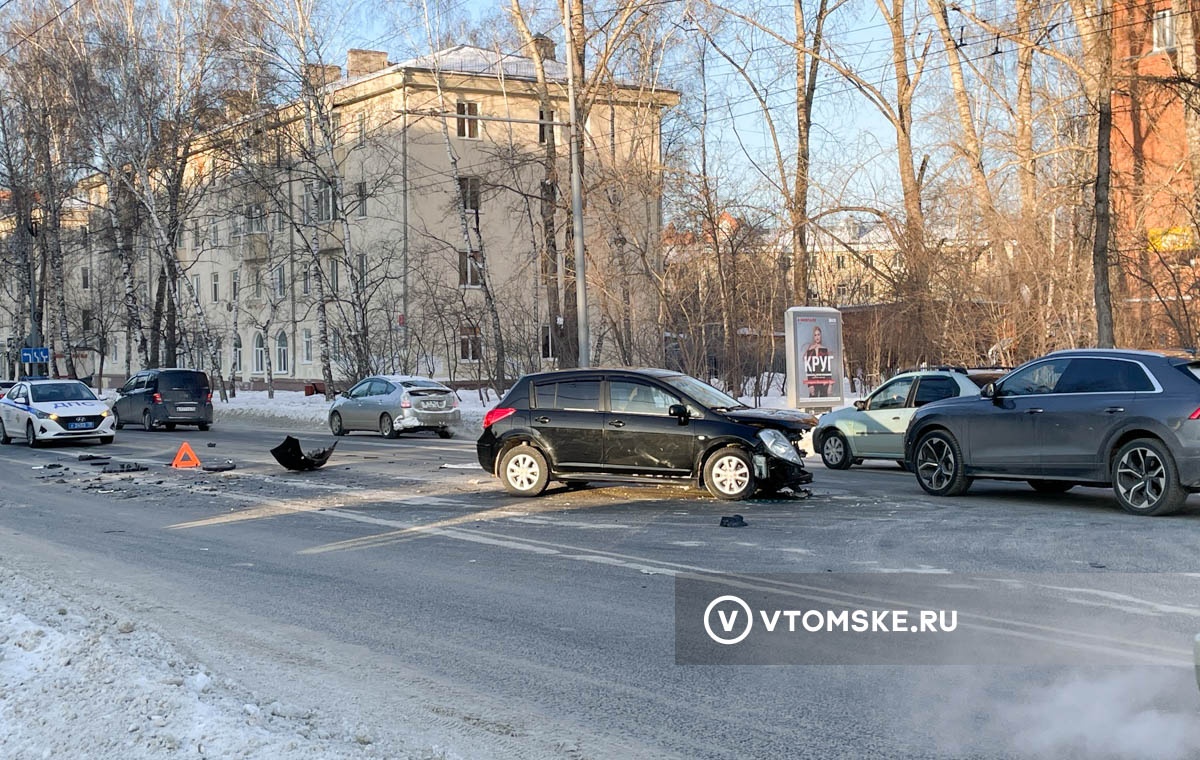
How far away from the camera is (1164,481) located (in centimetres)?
1180

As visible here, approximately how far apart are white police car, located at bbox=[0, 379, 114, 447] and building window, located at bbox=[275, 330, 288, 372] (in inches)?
1384

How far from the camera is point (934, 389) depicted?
703 inches

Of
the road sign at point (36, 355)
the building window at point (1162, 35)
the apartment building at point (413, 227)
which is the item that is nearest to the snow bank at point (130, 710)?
the apartment building at point (413, 227)

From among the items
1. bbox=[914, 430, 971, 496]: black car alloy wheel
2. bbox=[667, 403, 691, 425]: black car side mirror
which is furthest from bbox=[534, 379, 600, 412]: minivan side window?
bbox=[914, 430, 971, 496]: black car alloy wheel

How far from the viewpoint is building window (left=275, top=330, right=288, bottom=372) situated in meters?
63.6

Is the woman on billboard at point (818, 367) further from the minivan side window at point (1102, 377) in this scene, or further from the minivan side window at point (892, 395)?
the minivan side window at point (1102, 377)

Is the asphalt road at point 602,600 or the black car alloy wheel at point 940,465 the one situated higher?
the black car alloy wheel at point 940,465

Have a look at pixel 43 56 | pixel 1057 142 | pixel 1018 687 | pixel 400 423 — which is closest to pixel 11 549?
pixel 1018 687

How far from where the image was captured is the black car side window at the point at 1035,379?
1304cm

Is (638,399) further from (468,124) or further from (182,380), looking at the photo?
(468,124)

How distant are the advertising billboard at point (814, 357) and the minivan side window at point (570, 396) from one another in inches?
398

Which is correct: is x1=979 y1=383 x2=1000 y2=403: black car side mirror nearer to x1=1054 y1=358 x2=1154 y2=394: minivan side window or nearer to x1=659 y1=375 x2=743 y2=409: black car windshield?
x1=1054 y1=358 x2=1154 y2=394: minivan side window

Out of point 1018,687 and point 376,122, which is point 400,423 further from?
point 376,122

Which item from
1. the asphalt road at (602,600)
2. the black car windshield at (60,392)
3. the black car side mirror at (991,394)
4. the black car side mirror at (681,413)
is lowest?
the asphalt road at (602,600)
